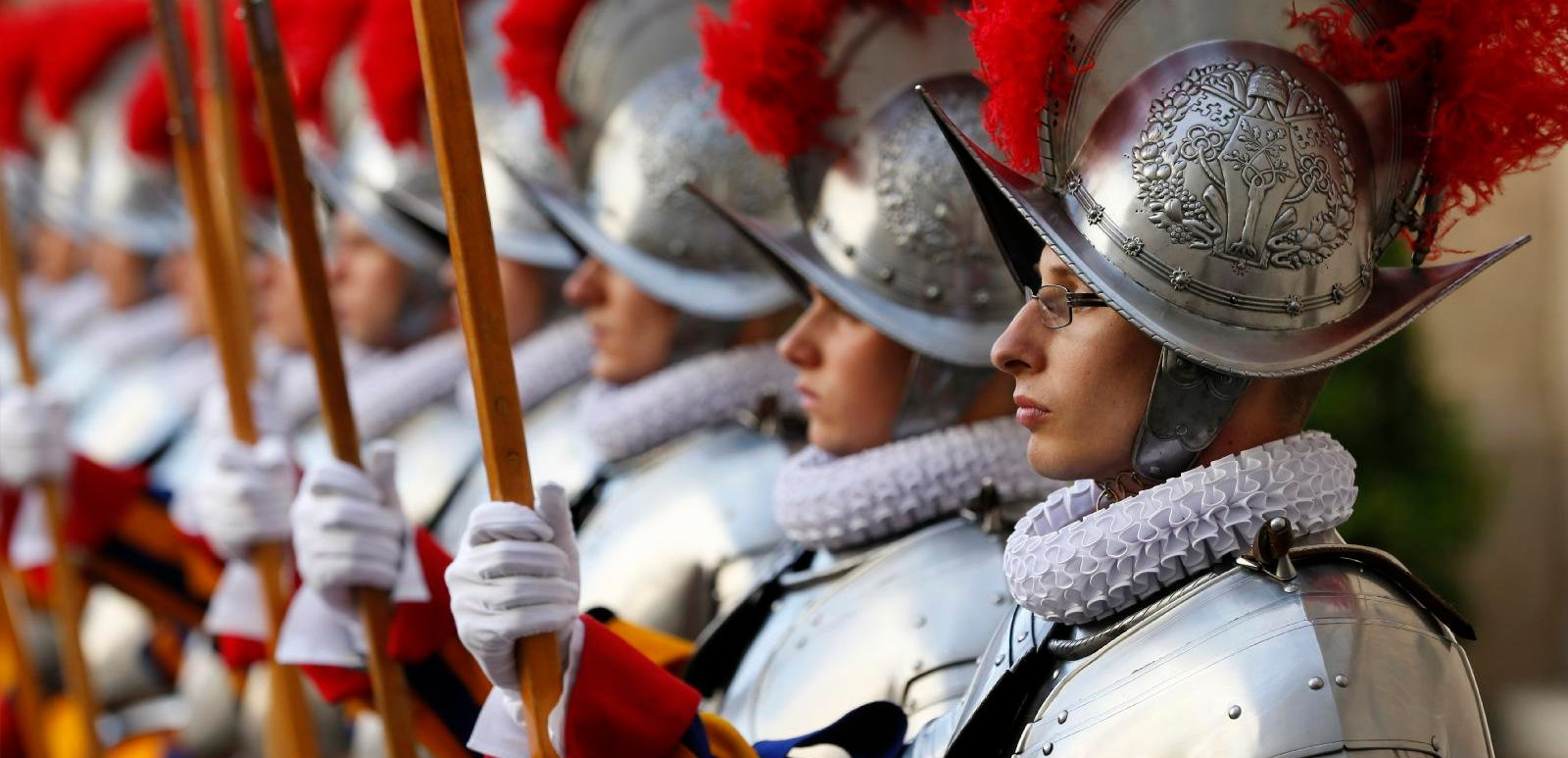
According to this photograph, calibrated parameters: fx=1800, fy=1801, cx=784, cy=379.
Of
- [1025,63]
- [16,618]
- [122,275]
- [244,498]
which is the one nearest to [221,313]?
[244,498]

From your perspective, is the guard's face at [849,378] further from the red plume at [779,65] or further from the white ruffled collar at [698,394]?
the white ruffled collar at [698,394]

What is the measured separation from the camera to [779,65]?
3186mm

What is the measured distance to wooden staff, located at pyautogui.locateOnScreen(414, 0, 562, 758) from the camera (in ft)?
7.89

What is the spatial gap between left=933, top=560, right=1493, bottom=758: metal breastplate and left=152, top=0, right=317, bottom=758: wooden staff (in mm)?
1951

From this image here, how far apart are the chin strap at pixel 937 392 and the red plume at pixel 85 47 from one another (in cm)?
525

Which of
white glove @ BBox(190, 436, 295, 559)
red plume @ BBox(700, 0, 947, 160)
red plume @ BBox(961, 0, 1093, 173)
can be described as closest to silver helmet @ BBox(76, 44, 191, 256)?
white glove @ BBox(190, 436, 295, 559)

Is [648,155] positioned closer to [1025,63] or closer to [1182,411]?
[1025,63]

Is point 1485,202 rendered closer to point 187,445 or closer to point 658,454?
point 658,454

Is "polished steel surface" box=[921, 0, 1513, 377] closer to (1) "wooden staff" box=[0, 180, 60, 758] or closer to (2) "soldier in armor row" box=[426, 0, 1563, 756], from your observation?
(2) "soldier in armor row" box=[426, 0, 1563, 756]

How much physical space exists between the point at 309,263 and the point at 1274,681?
5.82ft

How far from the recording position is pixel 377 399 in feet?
17.1

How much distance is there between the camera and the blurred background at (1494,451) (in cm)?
496

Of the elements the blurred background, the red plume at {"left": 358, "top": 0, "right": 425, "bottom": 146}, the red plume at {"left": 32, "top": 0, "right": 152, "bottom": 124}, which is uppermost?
the red plume at {"left": 32, "top": 0, "right": 152, "bottom": 124}

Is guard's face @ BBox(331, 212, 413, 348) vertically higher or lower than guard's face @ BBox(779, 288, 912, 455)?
higher
